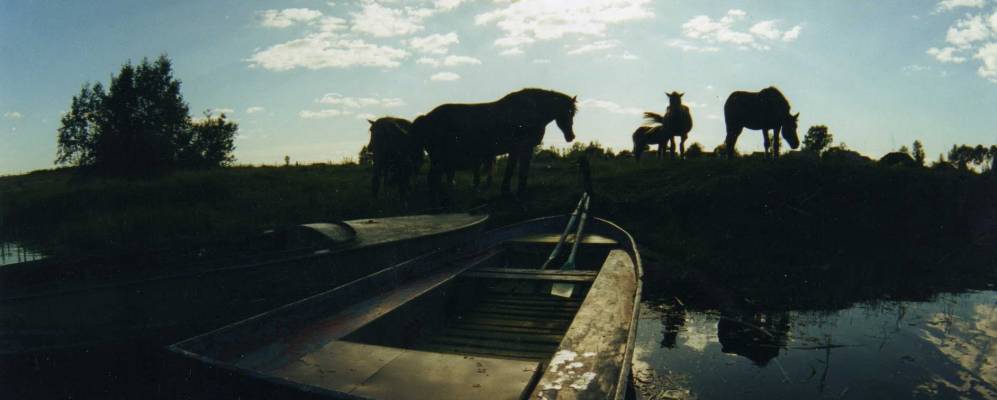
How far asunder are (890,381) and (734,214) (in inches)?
279

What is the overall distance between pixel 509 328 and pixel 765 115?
12975 mm

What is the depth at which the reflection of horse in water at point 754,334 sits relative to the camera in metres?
5.63

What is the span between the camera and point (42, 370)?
3713mm

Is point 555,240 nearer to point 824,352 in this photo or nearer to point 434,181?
point 434,181

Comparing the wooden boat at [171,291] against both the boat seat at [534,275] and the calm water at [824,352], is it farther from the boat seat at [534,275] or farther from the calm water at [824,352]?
the calm water at [824,352]

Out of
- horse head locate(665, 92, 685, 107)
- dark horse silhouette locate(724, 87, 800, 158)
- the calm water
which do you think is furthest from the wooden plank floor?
horse head locate(665, 92, 685, 107)

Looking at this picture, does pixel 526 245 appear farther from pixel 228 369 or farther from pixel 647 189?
pixel 228 369

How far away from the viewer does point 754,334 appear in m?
6.15

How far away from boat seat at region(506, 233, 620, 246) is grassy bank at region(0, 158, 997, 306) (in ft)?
3.26

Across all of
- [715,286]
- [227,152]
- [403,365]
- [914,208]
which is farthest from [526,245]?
[227,152]

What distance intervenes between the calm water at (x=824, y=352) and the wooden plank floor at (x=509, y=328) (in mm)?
917

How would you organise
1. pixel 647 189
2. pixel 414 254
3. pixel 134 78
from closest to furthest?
pixel 414 254 → pixel 647 189 → pixel 134 78

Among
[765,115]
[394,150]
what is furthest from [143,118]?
[765,115]

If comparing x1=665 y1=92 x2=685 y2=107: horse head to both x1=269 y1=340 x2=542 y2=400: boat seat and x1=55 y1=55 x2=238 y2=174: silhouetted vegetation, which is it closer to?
x1=269 y1=340 x2=542 y2=400: boat seat
